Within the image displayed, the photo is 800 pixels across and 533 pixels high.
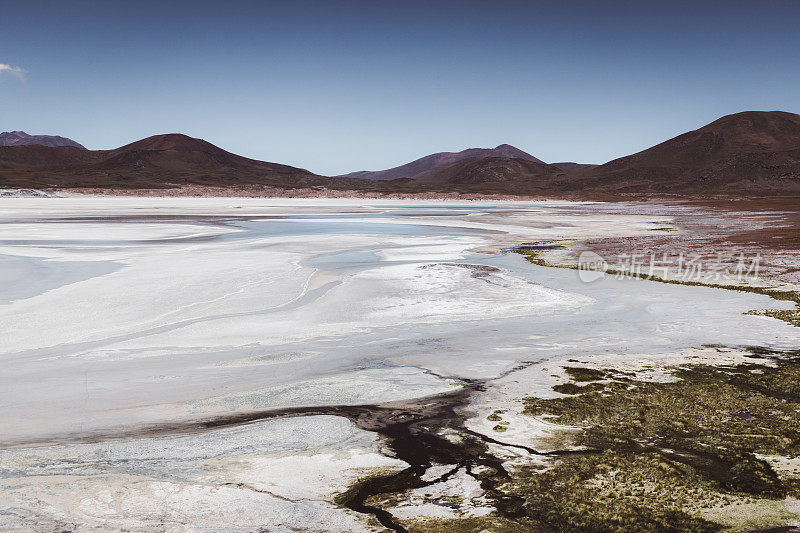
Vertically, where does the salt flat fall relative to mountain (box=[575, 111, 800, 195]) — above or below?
below

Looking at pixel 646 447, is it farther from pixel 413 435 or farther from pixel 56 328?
pixel 56 328

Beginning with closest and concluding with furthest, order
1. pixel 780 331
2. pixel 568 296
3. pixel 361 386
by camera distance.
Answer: pixel 361 386 → pixel 780 331 → pixel 568 296

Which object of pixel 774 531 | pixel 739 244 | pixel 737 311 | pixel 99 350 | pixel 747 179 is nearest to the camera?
pixel 774 531

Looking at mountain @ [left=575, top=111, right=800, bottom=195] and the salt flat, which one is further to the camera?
mountain @ [left=575, top=111, right=800, bottom=195]

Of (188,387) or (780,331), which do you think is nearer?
(188,387)

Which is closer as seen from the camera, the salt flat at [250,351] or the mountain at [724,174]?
the salt flat at [250,351]

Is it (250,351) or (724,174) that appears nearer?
(250,351)

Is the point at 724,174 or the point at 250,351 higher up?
the point at 724,174

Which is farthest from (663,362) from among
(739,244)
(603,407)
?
(739,244)
